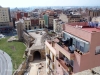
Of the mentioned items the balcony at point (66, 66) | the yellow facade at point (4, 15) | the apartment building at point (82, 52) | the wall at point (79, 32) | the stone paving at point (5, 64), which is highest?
the yellow facade at point (4, 15)

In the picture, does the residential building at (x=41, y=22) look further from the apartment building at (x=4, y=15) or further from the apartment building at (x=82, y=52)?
the apartment building at (x=82, y=52)

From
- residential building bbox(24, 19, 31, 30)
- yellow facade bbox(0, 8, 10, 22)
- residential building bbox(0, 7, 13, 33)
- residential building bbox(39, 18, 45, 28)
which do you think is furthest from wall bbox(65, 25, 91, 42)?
yellow facade bbox(0, 8, 10, 22)

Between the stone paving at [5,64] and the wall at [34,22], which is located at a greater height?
the wall at [34,22]

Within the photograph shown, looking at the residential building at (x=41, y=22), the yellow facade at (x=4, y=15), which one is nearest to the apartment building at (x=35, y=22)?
the residential building at (x=41, y=22)

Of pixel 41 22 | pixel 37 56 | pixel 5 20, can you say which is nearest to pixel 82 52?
pixel 37 56

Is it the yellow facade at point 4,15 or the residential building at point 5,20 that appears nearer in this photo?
the residential building at point 5,20

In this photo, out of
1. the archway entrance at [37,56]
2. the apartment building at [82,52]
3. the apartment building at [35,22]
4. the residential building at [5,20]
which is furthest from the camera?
the residential building at [5,20]

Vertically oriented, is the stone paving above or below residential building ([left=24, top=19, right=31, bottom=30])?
below

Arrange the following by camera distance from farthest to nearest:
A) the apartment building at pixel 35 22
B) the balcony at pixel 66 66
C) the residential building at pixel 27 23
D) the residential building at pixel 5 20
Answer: the residential building at pixel 5 20
the apartment building at pixel 35 22
the residential building at pixel 27 23
the balcony at pixel 66 66

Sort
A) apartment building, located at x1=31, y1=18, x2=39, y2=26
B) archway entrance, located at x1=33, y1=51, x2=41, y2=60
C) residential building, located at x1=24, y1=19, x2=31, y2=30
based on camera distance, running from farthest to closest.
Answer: apartment building, located at x1=31, y1=18, x2=39, y2=26 < residential building, located at x1=24, y1=19, x2=31, y2=30 < archway entrance, located at x1=33, y1=51, x2=41, y2=60

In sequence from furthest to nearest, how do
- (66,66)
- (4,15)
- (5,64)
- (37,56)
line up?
(4,15), (37,56), (5,64), (66,66)

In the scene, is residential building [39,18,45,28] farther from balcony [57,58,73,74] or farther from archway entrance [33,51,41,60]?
balcony [57,58,73,74]

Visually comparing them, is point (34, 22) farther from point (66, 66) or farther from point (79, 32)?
point (79, 32)

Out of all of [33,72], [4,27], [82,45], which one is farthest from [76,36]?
[4,27]
